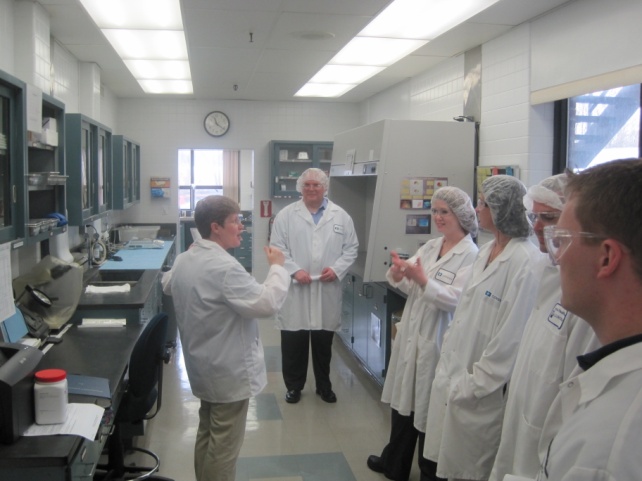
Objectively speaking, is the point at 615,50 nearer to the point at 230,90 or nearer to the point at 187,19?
the point at 187,19

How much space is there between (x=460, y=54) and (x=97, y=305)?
3.50 metres

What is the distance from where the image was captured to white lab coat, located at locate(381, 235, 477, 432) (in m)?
2.66

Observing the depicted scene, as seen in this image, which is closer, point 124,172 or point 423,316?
point 423,316

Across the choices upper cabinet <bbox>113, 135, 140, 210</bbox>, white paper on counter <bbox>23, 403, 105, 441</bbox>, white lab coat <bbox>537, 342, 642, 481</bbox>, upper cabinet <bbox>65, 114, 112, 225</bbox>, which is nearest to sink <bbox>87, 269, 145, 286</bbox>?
upper cabinet <bbox>65, 114, 112, 225</bbox>

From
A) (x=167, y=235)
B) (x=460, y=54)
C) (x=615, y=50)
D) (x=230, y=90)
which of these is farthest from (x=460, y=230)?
(x=167, y=235)

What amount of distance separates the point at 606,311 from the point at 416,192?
308cm

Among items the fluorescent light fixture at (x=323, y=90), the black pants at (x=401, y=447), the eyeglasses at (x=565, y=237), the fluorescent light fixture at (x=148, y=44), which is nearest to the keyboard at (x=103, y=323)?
the black pants at (x=401, y=447)

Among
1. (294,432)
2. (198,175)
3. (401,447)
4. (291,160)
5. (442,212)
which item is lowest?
(294,432)

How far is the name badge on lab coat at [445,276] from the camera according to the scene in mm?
2735

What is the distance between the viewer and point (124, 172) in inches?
231

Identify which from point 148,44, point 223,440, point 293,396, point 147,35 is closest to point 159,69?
point 148,44

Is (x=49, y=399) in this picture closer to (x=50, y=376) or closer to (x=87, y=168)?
(x=50, y=376)

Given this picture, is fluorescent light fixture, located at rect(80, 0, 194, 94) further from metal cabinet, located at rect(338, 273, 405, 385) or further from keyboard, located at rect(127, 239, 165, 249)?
metal cabinet, located at rect(338, 273, 405, 385)

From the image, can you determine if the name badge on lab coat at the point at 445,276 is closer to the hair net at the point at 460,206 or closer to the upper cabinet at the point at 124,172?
the hair net at the point at 460,206
